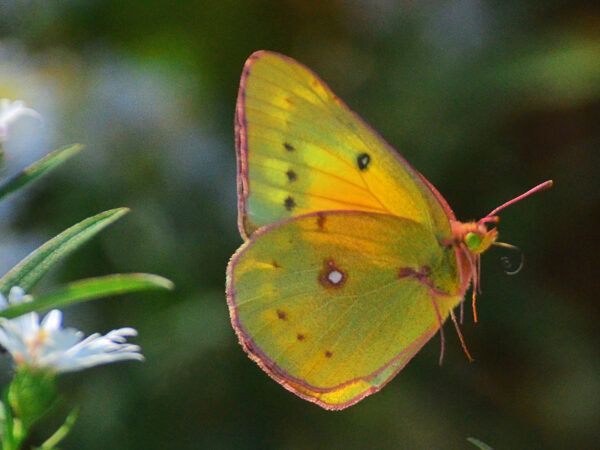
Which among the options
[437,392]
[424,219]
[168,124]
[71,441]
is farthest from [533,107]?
[71,441]

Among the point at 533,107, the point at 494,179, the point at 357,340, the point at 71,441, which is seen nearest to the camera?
the point at 357,340

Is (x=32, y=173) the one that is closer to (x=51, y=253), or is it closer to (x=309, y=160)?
(x=51, y=253)

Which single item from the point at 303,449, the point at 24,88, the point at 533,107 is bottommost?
the point at 303,449

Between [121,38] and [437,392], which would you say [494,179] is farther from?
[121,38]

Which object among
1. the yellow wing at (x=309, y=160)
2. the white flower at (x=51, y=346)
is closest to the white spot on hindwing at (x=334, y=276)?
the yellow wing at (x=309, y=160)

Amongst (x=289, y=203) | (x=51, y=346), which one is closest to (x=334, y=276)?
(x=289, y=203)

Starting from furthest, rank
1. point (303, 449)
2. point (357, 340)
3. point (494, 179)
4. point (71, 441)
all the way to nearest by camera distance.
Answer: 1. point (494, 179)
2. point (303, 449)
3. point (71, 441)
4. point (357, 340)
